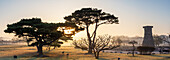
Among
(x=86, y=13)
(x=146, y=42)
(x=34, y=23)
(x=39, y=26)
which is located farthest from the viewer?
(x=146, y=42)

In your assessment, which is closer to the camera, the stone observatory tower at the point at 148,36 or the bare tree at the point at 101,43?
the bare tree at the point at 101,43

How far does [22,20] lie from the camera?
3200 centimetres

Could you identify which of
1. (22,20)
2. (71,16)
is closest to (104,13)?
(71,16)

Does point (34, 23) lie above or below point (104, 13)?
below

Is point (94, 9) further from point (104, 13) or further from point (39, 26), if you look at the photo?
point (39, 26)

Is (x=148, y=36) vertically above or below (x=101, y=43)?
above

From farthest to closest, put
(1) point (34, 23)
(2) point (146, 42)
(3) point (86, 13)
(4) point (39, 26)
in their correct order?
(2) point (146, 42) → (3) point (86, 13) → (1) point (34, 23) → (4) point (39, 26)

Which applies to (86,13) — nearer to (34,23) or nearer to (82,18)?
(82,18)

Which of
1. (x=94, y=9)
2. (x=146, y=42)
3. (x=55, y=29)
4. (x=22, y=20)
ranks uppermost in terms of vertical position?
(x=94, y=9)

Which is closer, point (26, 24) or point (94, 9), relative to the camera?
point (26, 24)

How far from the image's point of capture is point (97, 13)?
3675cm

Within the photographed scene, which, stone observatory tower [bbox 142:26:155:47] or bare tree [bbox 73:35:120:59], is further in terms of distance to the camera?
stone observatory tower [bbox 142:26:155:47]

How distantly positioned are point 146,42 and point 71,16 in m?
31.4

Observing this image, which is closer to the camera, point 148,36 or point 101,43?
point 101,43
